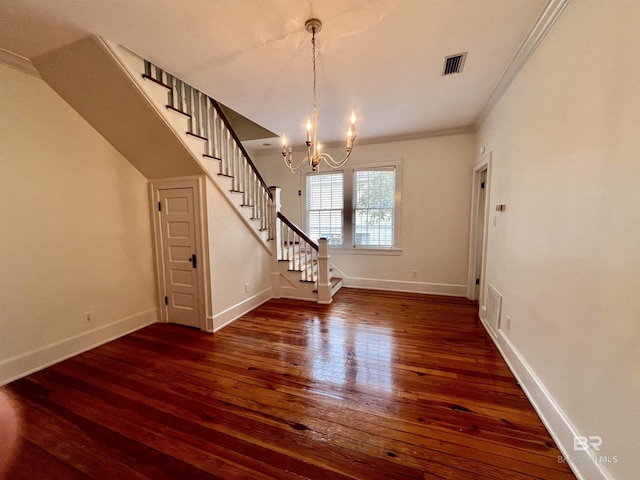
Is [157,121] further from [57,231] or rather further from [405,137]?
[405,137]

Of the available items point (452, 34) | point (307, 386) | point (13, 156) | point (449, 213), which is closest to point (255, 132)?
point (13, 156)

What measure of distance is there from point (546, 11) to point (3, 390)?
5070 mm

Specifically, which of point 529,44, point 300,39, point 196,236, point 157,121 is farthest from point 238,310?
point 529,44

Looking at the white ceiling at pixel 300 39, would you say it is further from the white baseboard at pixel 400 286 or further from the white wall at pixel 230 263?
the white baseboard at pixel 400 286

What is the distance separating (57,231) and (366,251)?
4.28 m

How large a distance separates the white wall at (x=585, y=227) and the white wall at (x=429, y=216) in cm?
203

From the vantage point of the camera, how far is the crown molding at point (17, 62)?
2057mm

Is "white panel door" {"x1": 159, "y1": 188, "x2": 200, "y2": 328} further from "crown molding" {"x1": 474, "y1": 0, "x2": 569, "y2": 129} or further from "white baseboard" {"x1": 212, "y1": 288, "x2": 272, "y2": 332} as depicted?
"crown molding" {"x1": 474, "y1": 0, "x2": 569, "y2": 129}

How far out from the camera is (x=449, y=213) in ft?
14.2

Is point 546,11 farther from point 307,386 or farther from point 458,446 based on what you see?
point 307,386

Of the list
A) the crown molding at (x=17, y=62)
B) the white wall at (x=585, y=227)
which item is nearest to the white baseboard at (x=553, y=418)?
the white wall at (x=585, y=227)

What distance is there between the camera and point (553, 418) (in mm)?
1591

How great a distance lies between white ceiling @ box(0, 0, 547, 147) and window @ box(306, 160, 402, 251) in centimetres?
172

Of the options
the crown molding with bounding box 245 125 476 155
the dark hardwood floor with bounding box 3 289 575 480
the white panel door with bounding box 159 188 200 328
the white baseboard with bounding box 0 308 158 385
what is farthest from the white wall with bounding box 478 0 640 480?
the white baseboard with bounding box 0 308 158 385
